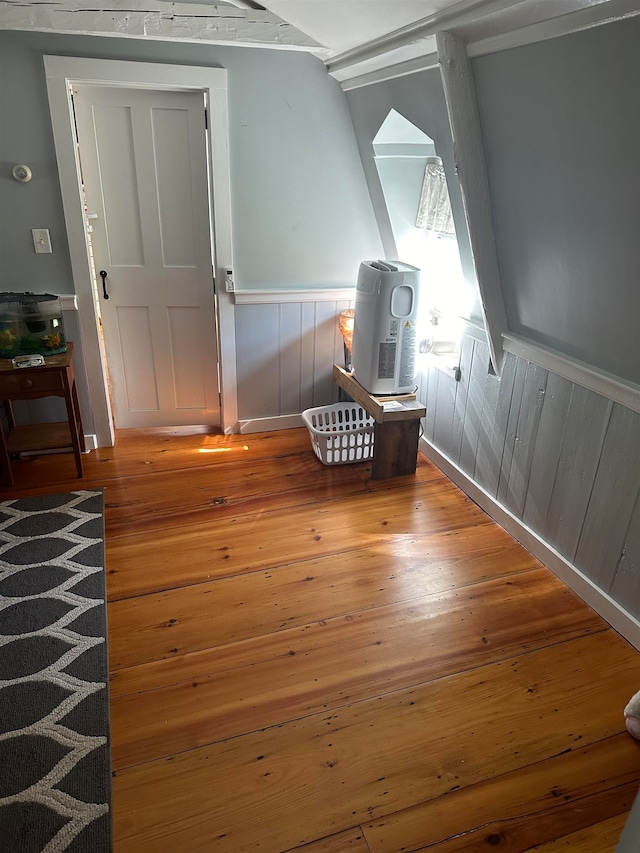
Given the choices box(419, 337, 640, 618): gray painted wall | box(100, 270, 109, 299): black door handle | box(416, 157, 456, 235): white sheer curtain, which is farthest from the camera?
box(100, 270, 109, 299): black door handle

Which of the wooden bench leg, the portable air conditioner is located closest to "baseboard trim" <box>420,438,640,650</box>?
the wooden bench leg

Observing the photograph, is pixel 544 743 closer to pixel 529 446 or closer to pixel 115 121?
pixel 529 446

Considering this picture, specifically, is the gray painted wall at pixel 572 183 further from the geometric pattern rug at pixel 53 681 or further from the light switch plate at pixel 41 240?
the light switch plate at pixel 41 240

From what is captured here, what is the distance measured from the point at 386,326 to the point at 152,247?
1.31m

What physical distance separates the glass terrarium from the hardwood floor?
0.68 m

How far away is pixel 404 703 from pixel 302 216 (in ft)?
7.96

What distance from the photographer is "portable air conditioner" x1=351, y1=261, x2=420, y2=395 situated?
270 centimetres

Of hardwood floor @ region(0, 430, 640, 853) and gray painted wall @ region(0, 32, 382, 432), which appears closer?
hardwood floor @ region(0, 430, 640, 853)

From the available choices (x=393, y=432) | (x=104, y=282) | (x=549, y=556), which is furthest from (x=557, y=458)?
(x=104, y=282)

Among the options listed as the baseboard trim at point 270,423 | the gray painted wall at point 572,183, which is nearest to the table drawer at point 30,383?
the baseboard trim at point 270,423

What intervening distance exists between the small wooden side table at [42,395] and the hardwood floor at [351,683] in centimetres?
21

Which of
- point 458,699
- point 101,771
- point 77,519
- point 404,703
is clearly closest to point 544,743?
point 458,699

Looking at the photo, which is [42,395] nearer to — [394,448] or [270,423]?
[270,423]

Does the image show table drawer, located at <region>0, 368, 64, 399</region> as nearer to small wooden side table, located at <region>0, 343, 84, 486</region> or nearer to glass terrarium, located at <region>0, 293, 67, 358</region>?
small wooden side table, located at <region>0, 343, 84, 486</region>
